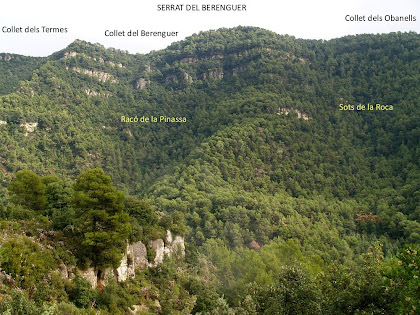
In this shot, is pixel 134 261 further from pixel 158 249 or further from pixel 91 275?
pixel 91 275

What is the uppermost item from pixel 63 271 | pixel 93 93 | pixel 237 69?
pixel 237 69

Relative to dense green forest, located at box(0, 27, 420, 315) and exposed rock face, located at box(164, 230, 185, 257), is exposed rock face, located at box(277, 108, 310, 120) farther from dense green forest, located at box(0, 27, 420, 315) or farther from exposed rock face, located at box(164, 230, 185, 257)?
exposed rock face, located at box(164, 230, 185, 257)

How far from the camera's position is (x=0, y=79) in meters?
136

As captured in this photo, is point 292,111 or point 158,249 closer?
point 158,249

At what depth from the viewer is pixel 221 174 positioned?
295 feet

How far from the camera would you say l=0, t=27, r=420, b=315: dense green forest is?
2005cm

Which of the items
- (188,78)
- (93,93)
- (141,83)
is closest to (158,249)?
(93,93)

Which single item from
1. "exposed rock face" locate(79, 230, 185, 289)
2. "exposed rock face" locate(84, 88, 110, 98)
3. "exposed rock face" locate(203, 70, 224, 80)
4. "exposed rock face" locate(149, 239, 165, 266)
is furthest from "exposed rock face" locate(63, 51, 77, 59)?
"exposed rock face" locate(149, 239, 165, 266)

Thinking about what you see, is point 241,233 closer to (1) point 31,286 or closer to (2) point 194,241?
(2) point 194,241

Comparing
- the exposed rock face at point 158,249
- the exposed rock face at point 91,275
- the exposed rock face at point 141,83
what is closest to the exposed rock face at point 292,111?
the exposed rock face at point 141,83

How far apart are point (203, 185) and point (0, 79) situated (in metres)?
106

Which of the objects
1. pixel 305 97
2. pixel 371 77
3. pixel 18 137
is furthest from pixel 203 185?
pixel 371 77

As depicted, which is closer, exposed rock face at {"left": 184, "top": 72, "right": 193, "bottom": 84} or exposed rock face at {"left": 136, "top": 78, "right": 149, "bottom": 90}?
exposed rock face at {"left": 184, "top": 72, "right": 193, "bottom": 84}

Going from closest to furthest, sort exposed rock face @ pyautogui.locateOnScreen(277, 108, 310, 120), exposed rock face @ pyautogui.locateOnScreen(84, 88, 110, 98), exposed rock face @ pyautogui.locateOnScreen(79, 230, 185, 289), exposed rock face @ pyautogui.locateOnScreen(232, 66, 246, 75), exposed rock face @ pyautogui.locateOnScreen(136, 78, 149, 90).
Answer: exposed rock face @ pyautogui.locateOnScreen(79, 230, 185, 289), exposed rock face @ pyautogui.locateOnScreen(277, 108, 310, 120), exposed rock face @ pyautogui.locateOnScreen(84, 88, 110, 98), exposed rock face @ pyautogui.locateOnScreen(232, 66, 246, 75), exposed rock face @ pyautogui.locateOnScreen(136, 78, 149, 90)
